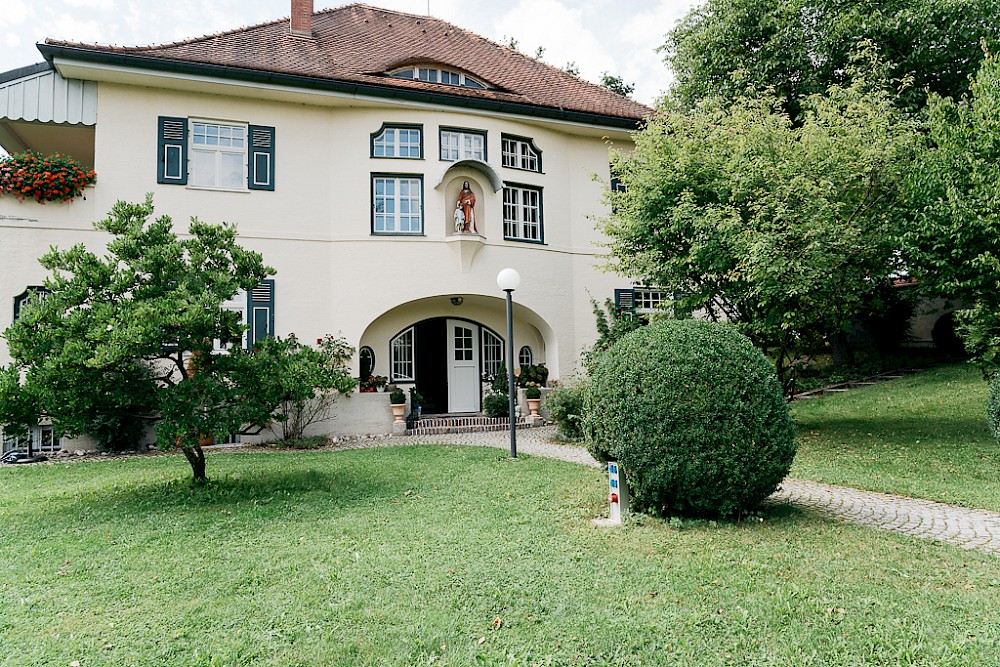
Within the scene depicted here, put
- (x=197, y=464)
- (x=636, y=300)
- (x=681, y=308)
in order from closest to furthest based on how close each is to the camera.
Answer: (x=197, y=464)
(x=681, y=308)
(x=636, y=300)

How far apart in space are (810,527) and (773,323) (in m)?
5.69

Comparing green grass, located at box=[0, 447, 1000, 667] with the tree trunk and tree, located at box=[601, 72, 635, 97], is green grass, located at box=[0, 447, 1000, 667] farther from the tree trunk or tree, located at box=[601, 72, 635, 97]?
tree, located at box=[601, 72, 635, 97]

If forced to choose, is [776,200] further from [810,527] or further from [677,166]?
[810,527]

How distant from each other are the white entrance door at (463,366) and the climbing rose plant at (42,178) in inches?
337

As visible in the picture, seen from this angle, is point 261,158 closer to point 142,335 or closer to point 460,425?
point 460,425

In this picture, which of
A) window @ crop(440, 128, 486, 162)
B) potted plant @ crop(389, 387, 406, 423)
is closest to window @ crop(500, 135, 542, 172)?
window @ crop(440, 128, 486, 162)

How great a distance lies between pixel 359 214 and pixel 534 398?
5.97m

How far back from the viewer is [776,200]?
984 centimetres

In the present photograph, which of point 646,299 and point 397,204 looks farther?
point 646,299

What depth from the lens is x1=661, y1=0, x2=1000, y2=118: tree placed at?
1491cm

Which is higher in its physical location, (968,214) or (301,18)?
(301,18)

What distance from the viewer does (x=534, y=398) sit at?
15.3 metres

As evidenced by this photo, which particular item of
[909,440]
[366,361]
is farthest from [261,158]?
[909,440]

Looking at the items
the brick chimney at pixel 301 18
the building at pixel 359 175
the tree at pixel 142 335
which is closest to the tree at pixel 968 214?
the building at pixel 359 175
